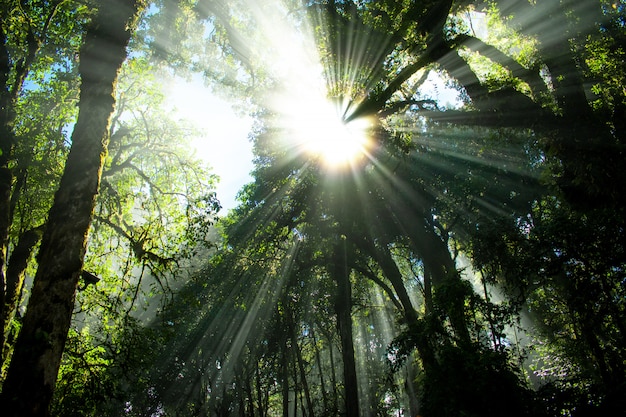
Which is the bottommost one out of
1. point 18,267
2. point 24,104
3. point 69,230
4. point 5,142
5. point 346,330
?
point 69,230

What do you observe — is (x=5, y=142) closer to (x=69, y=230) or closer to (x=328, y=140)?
(x=69, y=230)

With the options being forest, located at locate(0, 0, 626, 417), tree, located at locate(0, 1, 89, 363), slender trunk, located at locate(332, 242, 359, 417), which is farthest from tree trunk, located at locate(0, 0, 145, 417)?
slender trunk, located at locate(332, 242, 359, 417)

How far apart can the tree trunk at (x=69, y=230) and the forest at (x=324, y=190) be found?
2 cm

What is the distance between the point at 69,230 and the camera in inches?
144

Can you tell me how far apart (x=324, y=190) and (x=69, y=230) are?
13.1 metres

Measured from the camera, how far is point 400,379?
37656mm

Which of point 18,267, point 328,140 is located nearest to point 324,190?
point 328,140

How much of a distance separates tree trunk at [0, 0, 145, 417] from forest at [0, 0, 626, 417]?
0.02 m

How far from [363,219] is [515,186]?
23.3ft

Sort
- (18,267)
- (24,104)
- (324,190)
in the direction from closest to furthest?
1. (18,267)
2. (24,104)
3. (324,190)

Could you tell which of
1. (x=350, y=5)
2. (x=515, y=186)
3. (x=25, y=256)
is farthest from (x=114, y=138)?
(x=515, y=186)

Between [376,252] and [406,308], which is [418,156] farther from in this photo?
[406,308]

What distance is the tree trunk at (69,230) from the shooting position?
2939 mm

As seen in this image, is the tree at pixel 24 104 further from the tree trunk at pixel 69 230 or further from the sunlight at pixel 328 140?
the sunlight at pixel 328 140
